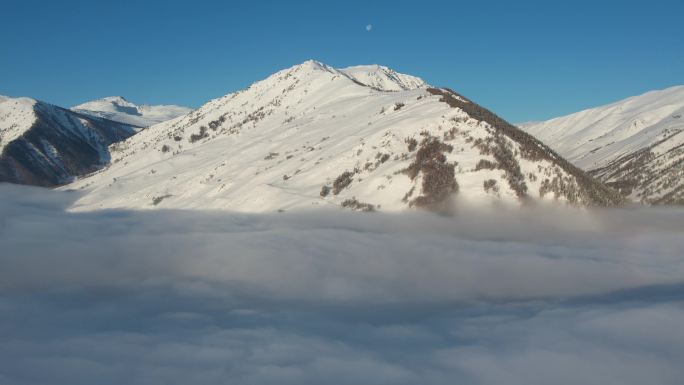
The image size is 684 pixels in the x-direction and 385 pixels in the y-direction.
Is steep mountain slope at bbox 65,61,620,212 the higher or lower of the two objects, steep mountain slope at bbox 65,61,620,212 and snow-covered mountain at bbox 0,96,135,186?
the lower

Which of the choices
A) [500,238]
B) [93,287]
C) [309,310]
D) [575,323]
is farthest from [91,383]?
[500,238]

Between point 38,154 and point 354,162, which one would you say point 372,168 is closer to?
point 354,162

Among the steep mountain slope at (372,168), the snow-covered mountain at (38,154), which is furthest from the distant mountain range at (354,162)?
the snow-covered mountain at (38,154)

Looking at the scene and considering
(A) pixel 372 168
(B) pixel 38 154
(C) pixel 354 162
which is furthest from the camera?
(B) pixel 38 154

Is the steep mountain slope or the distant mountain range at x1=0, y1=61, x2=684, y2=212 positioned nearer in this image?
the steep mountain slope

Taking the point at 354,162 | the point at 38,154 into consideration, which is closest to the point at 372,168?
the point at 354,162

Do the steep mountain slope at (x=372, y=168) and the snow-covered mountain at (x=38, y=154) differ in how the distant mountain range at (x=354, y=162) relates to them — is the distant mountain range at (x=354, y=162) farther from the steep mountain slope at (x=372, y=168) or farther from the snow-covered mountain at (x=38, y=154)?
the snow-covered mountain at (x=38, y=154)

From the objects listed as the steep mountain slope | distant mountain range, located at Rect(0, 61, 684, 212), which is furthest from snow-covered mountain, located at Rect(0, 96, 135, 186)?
the steep mountain slope

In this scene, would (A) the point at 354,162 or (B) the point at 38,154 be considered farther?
(B) the point at 38,154

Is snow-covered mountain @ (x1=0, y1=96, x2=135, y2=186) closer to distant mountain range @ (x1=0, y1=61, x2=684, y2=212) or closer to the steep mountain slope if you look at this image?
distant mountain range @ (x1=0, y1=61, x2=684, y2=212)
